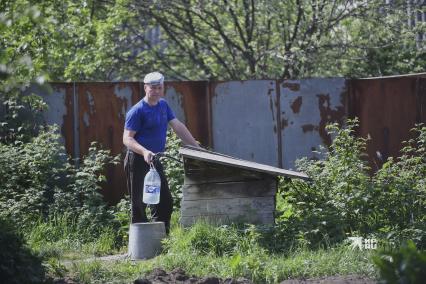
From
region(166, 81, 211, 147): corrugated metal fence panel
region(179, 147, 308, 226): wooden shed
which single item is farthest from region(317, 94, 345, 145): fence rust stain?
region(179, 147, 308, 226): wooden shed

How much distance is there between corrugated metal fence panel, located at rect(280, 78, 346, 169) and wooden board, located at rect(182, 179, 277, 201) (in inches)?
110

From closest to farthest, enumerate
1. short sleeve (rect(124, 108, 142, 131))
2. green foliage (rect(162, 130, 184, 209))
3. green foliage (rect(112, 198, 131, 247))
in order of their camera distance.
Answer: short sleeve (rect(124, 108, 142, 131)), green foliage (rect(112, 198, 131, 247)), green foliage (rect(162, 130, 184, 209))

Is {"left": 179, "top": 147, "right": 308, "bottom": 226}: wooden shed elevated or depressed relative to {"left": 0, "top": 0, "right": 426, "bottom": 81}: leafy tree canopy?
depressed

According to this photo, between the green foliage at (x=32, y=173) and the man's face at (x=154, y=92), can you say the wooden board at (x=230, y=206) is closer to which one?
the man's face at (x=154, y=92)

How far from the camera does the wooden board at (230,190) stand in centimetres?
830

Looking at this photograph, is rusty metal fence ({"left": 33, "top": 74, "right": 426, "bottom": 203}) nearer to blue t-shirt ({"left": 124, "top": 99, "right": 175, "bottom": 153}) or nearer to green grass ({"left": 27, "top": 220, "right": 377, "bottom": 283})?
blue t-shirt ({"left": 124, "top": 99, "right": 175, "bottom": 153})

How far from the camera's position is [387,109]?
36.0ft

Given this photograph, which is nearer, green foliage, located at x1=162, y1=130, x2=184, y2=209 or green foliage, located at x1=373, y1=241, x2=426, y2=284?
green foliage, located at x1=373, y1=241, x2=426, y2=284

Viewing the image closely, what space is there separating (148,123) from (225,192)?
105 cm

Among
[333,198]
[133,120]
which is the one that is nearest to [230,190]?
[333,198]

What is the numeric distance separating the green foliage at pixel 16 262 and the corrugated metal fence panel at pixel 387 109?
5.85m

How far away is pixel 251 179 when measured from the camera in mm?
8359

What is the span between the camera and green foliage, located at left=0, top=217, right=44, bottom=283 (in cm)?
571

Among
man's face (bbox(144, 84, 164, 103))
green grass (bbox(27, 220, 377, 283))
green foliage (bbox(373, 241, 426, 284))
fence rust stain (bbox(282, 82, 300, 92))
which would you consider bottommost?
green grass (bbox(27, 220, 377, 283))
